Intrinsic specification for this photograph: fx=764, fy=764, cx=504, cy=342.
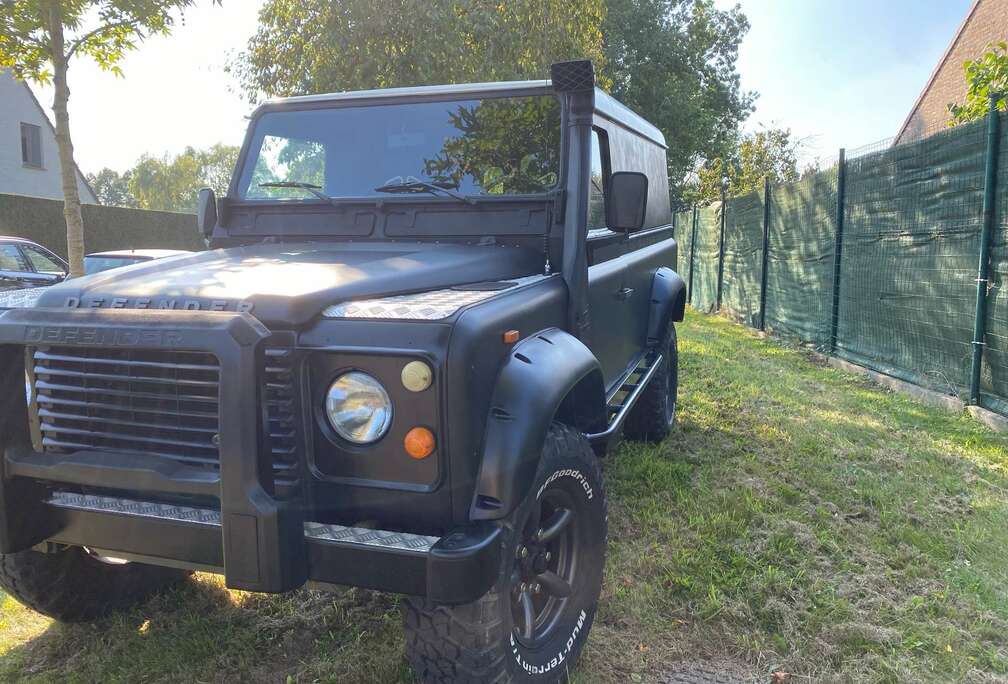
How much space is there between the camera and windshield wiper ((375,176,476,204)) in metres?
3.28

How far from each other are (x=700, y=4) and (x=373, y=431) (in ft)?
106

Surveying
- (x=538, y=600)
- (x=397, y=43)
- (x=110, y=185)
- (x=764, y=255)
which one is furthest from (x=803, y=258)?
(x=110, y=185)

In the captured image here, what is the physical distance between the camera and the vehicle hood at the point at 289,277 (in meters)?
2.15

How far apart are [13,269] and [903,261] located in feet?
33.0

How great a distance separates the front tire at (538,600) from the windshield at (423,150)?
50.7 inches

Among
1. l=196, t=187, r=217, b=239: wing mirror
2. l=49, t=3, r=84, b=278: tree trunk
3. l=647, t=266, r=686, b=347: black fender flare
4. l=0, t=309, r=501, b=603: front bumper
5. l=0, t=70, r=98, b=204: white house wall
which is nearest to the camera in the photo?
l=0, t=309, r=501, b=603: front bumper

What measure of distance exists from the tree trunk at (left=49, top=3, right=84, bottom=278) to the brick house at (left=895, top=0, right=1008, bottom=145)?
19712mm

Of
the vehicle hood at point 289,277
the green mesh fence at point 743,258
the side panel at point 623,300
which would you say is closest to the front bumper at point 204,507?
the vehicle hood at point 289,277

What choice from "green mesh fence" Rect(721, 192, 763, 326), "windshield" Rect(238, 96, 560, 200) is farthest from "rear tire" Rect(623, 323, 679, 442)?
"green mesh fence" Rect(721, 192, 763, 326)

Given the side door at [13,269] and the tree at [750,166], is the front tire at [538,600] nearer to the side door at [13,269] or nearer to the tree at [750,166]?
the side door at [13,269]

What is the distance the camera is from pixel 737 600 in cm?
320

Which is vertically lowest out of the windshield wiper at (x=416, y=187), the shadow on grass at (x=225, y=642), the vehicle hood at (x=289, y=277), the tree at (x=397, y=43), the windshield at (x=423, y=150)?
the shadow on grass at (x=225, y=642)

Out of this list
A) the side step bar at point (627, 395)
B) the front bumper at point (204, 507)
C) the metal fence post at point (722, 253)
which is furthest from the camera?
the metal fence post at point (722, 253)

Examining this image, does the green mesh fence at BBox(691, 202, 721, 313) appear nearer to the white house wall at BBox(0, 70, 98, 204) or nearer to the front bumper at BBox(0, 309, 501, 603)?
the front bumper at BBox(0, 309, 501, 603)
